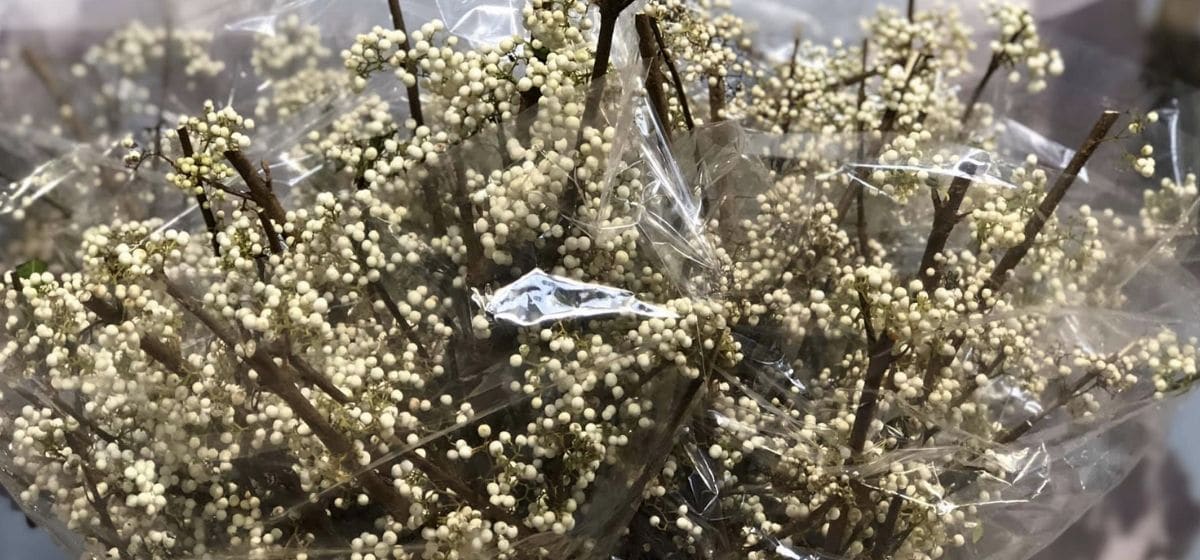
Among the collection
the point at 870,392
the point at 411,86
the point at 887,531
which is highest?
the point at 411,86

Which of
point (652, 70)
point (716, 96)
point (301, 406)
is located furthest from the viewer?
point (716, 96)

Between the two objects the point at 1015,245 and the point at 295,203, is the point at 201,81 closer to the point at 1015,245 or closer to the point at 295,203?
the point at 295,203

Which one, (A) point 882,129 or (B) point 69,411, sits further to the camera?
(A) point 882,129

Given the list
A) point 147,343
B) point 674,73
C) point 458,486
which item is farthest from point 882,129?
point 147,343

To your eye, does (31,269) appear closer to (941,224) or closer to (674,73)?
(674,73)

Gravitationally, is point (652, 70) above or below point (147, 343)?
above

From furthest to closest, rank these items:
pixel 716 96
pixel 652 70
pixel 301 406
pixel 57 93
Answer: pixel 57 93 < pixel 716 96 < pixel 652 70 < pixel 301 406

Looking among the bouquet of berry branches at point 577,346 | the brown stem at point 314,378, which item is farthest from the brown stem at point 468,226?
the brown stem at point 314,378
